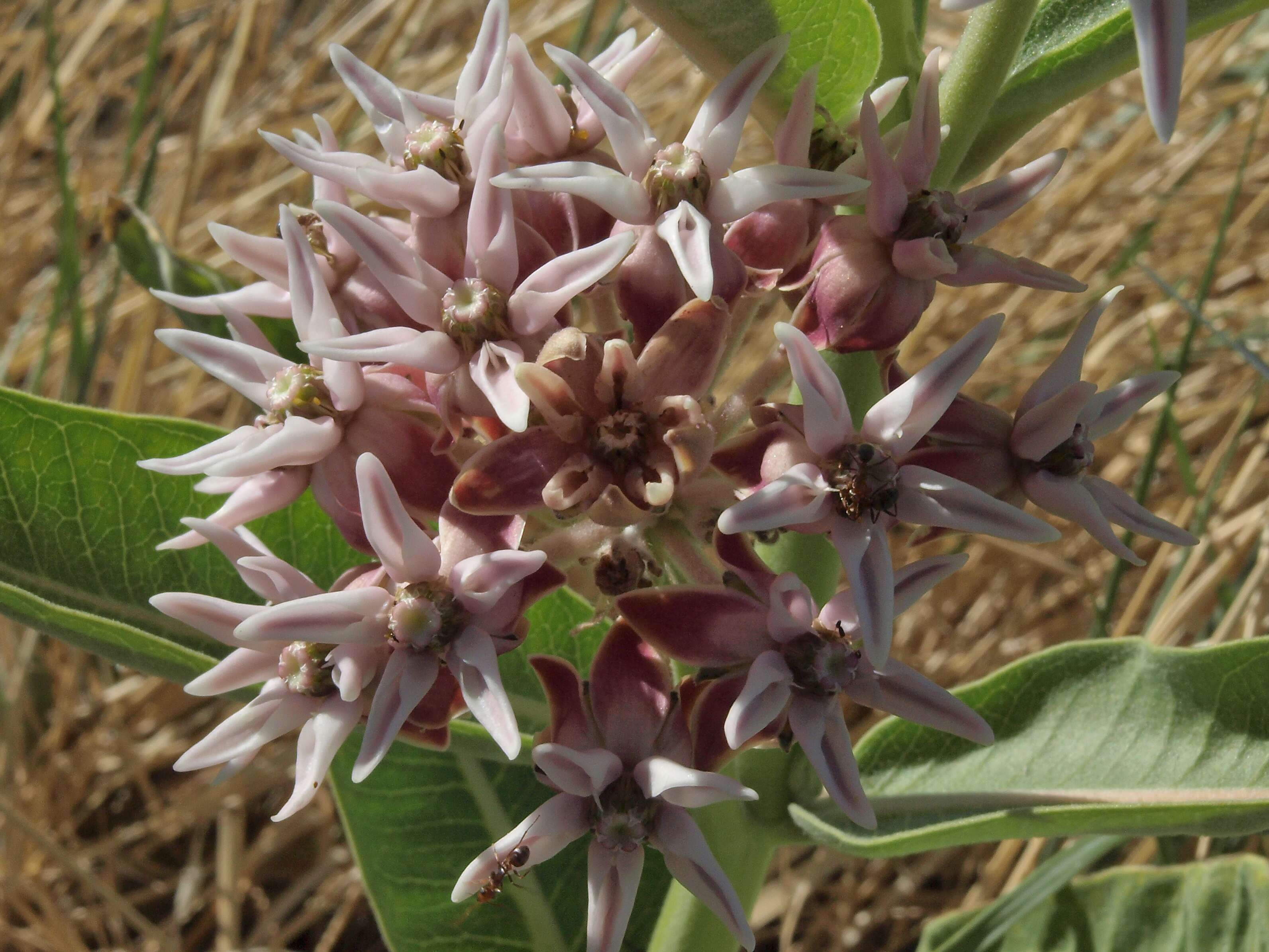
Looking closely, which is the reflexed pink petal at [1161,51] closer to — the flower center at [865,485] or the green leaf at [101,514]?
the flower center at [865,485]

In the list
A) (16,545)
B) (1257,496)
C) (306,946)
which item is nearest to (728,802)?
(16,545)

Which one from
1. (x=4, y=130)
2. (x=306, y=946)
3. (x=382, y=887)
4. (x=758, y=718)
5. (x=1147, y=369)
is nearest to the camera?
(x=758, y=718)

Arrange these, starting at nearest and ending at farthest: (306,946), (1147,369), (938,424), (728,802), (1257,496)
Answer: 1. (938,424)
2. (728,802)
3. (306,946)
4. (1257,496)
5. (1147,369)

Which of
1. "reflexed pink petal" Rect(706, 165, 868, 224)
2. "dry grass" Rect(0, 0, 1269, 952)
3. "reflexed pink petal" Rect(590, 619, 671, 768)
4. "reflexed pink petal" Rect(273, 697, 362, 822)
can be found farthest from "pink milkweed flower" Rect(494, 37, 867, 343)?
"dry grass" Rect(0, 0, 1269, 952)

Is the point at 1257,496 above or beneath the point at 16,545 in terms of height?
beneath

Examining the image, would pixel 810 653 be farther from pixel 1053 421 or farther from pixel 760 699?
pixel 1053 421

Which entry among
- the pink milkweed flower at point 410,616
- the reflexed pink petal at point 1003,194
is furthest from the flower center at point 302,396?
the reflexed pink petal at point 1003,194

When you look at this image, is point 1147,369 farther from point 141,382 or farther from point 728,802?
point 141,382
